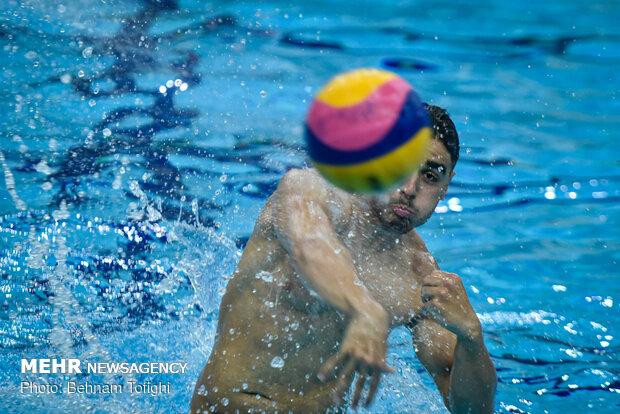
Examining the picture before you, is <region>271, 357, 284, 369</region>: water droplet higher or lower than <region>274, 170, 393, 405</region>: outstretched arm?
lower

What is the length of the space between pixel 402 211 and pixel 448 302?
707 millimetres

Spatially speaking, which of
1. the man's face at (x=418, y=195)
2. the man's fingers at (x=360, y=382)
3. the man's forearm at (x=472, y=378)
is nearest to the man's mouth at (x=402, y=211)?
the man's face at (x=418, y=195)

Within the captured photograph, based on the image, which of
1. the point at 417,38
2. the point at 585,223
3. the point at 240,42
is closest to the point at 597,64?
the point at 417,38

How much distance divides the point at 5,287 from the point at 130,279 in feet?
8.21

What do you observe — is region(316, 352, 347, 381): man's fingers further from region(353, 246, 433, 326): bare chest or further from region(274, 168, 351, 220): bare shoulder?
region(353, 246, 433, 326): bare chest

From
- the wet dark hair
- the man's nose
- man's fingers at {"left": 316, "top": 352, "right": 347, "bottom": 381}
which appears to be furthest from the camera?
the wet dark hair

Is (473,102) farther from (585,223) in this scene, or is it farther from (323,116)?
(323,116)

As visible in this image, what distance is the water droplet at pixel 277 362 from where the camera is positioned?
3434mm

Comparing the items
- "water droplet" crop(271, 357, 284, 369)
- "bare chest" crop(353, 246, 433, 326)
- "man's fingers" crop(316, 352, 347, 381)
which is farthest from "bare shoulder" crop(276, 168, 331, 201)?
"water droplet" crop(271, 357, 284, 369)

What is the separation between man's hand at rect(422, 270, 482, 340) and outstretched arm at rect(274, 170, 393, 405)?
795 mm

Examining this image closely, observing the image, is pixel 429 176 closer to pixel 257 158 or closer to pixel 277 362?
pixel 277 362

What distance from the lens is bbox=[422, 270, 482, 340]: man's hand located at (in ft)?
10.4

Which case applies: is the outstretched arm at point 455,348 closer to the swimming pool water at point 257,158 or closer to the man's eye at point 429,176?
the man's eye at point 429,176

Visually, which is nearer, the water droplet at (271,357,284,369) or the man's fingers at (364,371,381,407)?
the man's fingers at (364,371,381,407)
